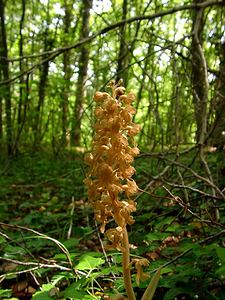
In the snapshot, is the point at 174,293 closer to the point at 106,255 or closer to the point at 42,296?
the point at 106,255

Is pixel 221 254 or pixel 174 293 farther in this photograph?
pixel 174 293

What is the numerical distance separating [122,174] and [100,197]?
106 mm

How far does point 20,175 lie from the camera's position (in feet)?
20.6

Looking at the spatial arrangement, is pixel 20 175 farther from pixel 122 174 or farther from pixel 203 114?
pixel 122 174

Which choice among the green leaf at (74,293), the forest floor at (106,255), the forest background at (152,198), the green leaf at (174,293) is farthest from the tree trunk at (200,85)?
the green leaf at (74,293)

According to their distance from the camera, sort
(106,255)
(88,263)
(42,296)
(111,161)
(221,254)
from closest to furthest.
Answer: (111,161), (221,254), (42,296), (88,263), (106,255)

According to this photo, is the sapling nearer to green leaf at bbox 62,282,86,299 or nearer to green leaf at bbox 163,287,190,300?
green leaf at bbox 62,282,86,299

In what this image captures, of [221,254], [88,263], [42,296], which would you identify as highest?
[221,254]

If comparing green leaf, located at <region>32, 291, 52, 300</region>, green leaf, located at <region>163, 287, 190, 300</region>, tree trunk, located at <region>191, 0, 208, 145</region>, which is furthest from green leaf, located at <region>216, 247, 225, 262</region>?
tree trunk, located at <region>191, 0, 208, 145</region>

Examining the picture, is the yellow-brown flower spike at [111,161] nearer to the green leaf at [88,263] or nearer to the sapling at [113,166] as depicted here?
the sapling at [113,166]

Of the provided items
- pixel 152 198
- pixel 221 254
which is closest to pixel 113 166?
pixel 221 254

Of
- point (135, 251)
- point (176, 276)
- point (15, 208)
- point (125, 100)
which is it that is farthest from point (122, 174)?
point (15, 208)

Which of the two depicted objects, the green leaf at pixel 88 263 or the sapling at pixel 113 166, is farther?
the green leaf at pixel 88 263

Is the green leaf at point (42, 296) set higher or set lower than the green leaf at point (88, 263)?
lower
